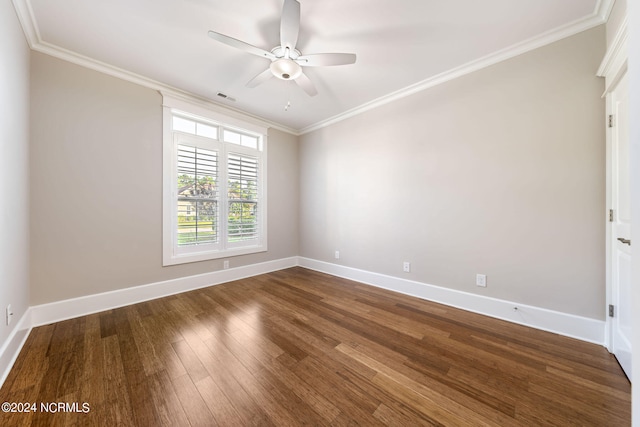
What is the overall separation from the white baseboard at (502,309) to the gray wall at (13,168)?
3.49m

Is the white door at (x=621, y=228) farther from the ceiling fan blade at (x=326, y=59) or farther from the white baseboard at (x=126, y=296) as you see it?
the white baseboard at (x=126, y=296)

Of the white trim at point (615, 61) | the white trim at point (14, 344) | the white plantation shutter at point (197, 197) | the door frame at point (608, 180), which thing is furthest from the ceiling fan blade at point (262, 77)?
the white trim at point (14, 344)

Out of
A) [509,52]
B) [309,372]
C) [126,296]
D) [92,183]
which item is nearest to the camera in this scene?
[309,372]

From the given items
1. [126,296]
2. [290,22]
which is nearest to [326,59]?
[290,22]

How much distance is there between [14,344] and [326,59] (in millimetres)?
3340

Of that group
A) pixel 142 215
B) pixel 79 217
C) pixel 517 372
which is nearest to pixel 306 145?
pixel 142 215

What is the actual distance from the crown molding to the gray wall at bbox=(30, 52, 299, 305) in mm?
3033

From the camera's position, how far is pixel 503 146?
232 centimetres

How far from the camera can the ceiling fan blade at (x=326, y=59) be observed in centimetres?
197

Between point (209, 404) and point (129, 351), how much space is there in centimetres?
98

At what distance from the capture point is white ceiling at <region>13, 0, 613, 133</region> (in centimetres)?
183

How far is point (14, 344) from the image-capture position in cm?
174

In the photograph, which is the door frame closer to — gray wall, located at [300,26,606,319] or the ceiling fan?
gray wall, located at [300,26,606,319]

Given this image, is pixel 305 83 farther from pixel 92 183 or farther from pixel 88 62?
pixel 92 183
